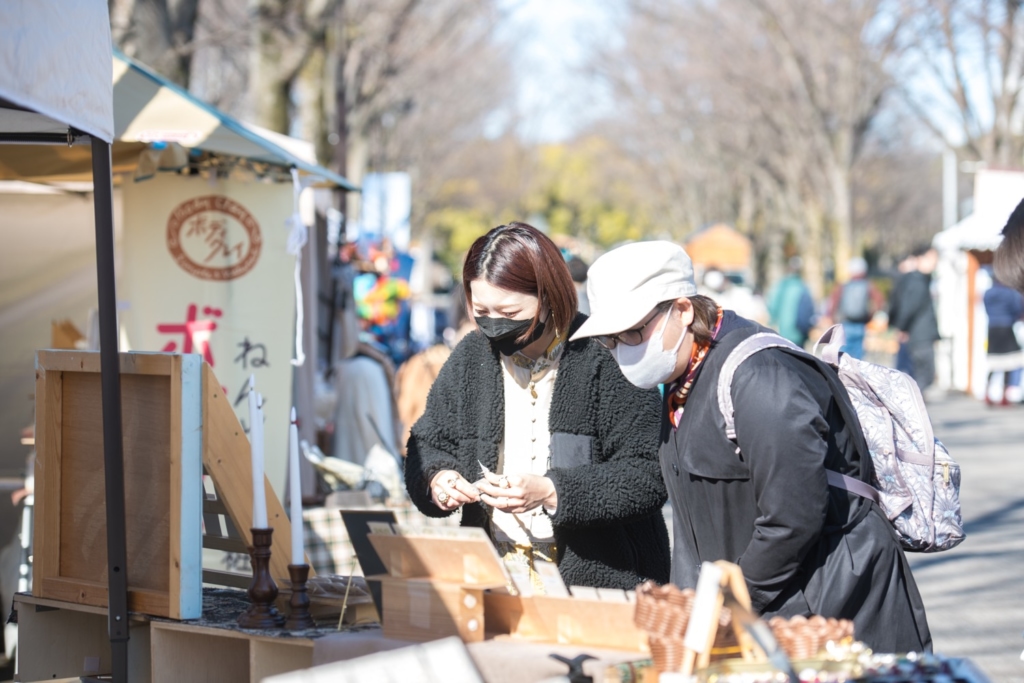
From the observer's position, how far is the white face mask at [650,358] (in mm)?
2625

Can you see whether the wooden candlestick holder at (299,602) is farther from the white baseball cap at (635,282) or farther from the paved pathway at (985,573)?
the paved pathway at (985,573)

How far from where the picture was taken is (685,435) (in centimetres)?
267

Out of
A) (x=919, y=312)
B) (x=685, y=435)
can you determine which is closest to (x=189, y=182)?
(x=685, y=435)

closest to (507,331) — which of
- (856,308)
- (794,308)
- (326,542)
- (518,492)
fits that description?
(518,492)

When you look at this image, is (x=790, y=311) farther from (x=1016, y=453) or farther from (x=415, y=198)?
(x=415, y=198)

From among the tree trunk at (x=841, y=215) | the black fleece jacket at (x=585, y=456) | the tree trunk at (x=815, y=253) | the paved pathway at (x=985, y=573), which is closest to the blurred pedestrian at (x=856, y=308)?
the paved pathway at (x=985, y=573)

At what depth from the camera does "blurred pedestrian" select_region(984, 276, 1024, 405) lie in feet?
50.5

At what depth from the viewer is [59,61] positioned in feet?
8.60

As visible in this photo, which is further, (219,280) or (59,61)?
(219,280)

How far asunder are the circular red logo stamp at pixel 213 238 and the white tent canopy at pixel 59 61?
316cm

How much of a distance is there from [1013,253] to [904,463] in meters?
0.55

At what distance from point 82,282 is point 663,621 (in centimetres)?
633

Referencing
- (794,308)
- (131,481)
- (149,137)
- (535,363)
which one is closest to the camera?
(131,481)

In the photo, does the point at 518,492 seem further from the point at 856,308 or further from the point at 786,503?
the point at 856,308
